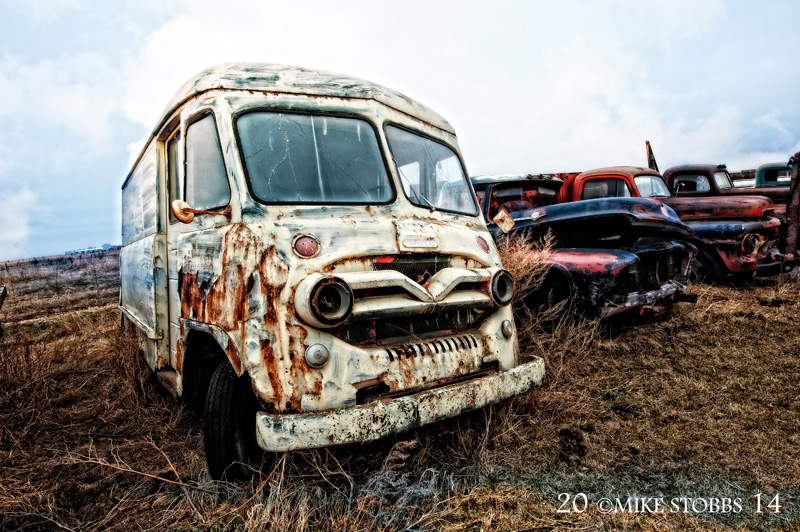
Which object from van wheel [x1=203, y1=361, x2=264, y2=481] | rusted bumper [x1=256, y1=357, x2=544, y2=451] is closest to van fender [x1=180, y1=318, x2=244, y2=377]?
van wheel [x1=203, y1=361, x2=264, y2=481]

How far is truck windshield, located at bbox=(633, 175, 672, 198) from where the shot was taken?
7379 millimetres

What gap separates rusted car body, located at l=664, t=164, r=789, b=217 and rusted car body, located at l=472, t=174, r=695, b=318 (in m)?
3.05

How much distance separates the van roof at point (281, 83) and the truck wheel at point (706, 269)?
5650mm

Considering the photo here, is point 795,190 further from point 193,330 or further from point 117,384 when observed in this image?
point 117,384

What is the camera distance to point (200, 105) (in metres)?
2.97

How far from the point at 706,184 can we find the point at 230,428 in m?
8.70

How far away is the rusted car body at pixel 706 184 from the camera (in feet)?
27.0

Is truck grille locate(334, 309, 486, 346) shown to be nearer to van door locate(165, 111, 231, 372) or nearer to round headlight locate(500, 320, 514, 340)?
round headlight locate(500, 320, 514, 340)

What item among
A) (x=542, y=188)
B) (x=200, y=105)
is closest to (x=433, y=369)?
(x=200, y=105)

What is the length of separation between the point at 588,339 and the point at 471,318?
2.01 metres

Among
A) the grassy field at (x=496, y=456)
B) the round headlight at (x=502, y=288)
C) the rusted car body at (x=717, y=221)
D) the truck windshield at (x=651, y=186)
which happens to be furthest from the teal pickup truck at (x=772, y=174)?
the round headlight at (x=502, y=288)

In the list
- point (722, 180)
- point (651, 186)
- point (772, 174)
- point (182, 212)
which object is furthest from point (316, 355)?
point (772, 174)

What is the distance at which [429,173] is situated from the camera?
3.57 meters

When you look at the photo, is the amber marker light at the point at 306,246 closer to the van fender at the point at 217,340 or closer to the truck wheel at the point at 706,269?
the van fender at the point at 217,340
